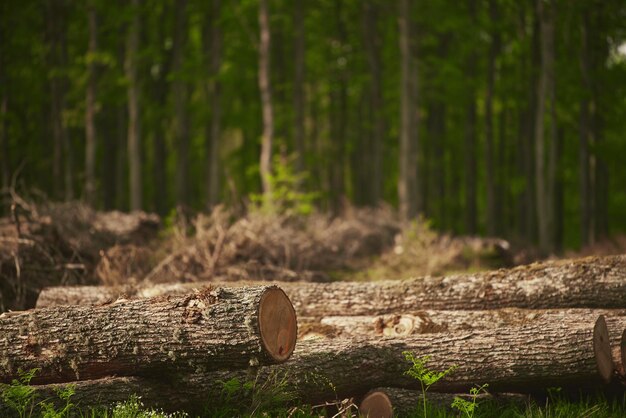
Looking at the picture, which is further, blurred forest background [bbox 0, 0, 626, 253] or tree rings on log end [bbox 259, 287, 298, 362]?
blurred forest background [bbox 0, 0, 626, 253]

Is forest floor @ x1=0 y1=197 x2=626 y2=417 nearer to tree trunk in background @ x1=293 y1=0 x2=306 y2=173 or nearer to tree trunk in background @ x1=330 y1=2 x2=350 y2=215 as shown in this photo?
tree trunk in background @ x1=293 y1=0 x2=306 y2=173

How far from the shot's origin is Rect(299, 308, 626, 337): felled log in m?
6.81

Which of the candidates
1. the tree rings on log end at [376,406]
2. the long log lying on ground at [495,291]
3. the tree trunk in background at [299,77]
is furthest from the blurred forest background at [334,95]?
the tree rings on log end at [376,406]

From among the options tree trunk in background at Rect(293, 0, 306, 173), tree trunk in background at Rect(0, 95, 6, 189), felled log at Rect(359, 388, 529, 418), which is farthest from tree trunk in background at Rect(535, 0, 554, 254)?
Result: tree trunk in background at Rect(0, 95, 6, 189)

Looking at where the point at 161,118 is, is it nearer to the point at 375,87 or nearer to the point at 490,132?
the point at 375,87

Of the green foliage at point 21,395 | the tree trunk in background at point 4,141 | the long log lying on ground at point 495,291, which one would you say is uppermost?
the tree trunk in background at point 4,141

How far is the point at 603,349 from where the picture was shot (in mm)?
6438

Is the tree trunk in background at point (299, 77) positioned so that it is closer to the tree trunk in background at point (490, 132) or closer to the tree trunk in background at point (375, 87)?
the tree trunk in background at point (375, 87)

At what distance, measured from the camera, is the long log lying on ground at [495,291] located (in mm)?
7230

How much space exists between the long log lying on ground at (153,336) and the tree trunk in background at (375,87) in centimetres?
1965

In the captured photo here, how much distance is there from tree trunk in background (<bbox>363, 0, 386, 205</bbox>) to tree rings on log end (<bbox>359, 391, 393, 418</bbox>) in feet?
62.6

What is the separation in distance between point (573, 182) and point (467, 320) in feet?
82.4

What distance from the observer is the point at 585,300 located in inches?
285

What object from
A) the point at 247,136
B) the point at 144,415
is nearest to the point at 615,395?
the point at 144,415
